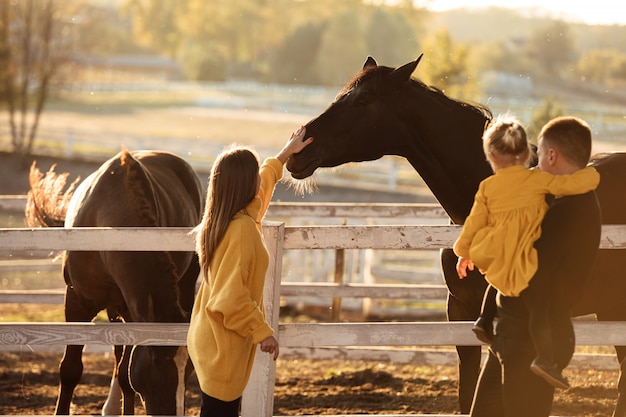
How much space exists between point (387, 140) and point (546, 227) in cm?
164

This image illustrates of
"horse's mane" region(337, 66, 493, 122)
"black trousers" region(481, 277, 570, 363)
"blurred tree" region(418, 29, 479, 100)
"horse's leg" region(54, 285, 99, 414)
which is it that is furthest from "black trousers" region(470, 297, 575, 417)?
"blurred tree" region(418, 29, 479, 100)

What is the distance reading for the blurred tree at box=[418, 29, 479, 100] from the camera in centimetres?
2819

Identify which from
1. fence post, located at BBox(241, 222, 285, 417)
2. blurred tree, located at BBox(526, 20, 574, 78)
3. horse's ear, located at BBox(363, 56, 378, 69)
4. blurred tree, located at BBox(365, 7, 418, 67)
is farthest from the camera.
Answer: blurred tree, located at BBox(526, 20, 574, 78)

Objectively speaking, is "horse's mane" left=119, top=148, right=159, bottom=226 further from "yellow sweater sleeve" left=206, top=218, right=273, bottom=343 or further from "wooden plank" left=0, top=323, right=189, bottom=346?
"yellow sweater sleeve" left=206, top=218, right=273, bottom=343

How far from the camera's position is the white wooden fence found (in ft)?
14.1

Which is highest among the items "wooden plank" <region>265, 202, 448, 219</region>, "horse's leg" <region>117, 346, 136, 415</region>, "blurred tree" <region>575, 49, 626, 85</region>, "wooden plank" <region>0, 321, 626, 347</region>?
"blurred tree" <region>575, 49, 626, 85</region>

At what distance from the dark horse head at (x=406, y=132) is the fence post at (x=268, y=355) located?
503 mm

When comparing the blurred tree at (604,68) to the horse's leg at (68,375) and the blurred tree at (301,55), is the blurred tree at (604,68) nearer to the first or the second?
the blurred tree at (301,55)

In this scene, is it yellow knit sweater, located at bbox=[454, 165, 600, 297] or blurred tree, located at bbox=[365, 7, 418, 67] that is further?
blurred tree, located at bbox=[365, 7, 418, 67]

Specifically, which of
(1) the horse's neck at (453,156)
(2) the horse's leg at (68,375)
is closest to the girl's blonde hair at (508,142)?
(1) the horse's neck at (453,156)

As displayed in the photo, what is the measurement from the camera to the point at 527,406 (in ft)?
10.7

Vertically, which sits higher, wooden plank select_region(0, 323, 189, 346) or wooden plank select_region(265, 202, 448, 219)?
wooden plank select_region(265, 202, 448, 219)

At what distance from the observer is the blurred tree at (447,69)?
2819cm

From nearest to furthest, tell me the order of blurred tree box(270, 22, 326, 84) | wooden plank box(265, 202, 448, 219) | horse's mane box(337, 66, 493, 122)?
horse's mane box(337, 66, 493, 122) → wooden plank box(265, 202, 448, 219) → blurred tree box(270, 22, 326, 84)
